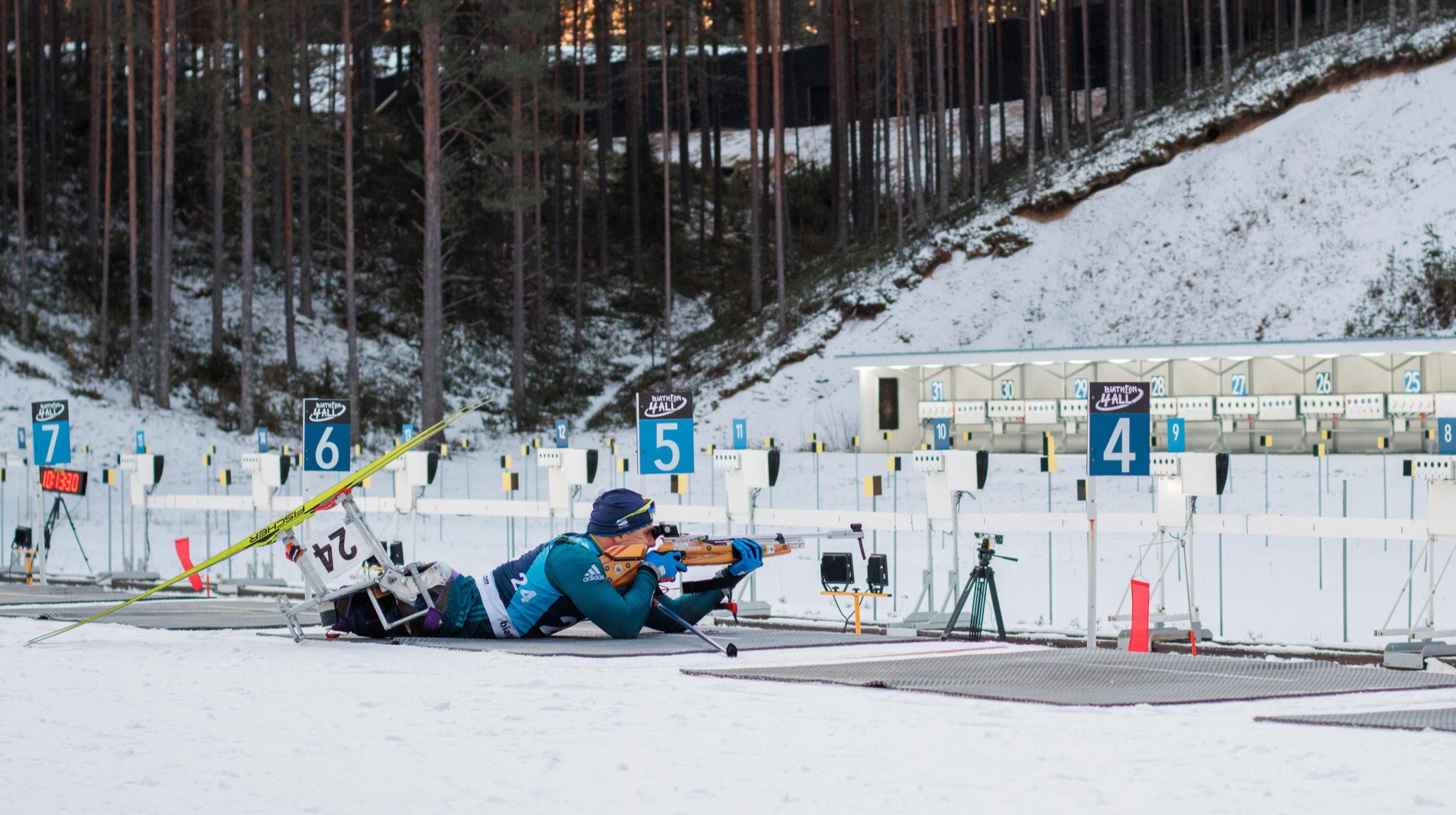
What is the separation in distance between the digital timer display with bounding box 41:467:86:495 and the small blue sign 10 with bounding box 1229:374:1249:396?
2130cm

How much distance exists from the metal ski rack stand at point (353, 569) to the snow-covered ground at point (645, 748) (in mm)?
1034

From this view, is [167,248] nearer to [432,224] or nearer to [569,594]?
[432,224]

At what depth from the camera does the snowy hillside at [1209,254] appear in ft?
122

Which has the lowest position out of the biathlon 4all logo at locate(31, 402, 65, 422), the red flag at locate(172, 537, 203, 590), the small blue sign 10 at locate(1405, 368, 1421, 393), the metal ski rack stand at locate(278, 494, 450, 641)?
the red flag at locate(172, 537, 203, 590)

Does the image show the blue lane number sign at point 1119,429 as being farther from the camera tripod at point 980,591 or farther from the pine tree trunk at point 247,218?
the pine tree trunk at point 247,218

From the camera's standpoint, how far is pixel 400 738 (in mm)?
5863

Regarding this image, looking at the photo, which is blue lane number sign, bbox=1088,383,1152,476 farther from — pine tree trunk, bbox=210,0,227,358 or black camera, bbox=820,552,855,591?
pine tree trunk, bbox=210,0,227,358

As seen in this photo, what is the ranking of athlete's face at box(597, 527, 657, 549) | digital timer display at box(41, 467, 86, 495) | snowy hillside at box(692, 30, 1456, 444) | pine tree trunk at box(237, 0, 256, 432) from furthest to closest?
1. snowy hillside at box(692, 30, 1456, 444)
2. pine tree trunk at box(237, 0, 256, 432)
3. digital timer display at box(41, 467, 86, 495)
4. athlete's face at box(597, 527, 657, 549)

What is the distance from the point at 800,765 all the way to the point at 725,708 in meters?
1.23

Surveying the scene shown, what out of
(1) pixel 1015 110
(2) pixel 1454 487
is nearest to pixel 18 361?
(2) pixel 1454 487

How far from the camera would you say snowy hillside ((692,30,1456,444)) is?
1467 inches

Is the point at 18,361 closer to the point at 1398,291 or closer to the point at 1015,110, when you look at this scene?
the point at 1398,291

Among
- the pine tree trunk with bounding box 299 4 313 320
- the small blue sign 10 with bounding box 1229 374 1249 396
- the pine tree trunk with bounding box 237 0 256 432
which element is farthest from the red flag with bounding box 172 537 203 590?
the pine tree trunk with bounding box 299 4 313 320

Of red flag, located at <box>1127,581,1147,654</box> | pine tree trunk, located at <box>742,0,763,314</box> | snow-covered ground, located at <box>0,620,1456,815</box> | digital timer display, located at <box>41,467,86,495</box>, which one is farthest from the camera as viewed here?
pine tree trunk, located at <box>742,0,763,314</box>
